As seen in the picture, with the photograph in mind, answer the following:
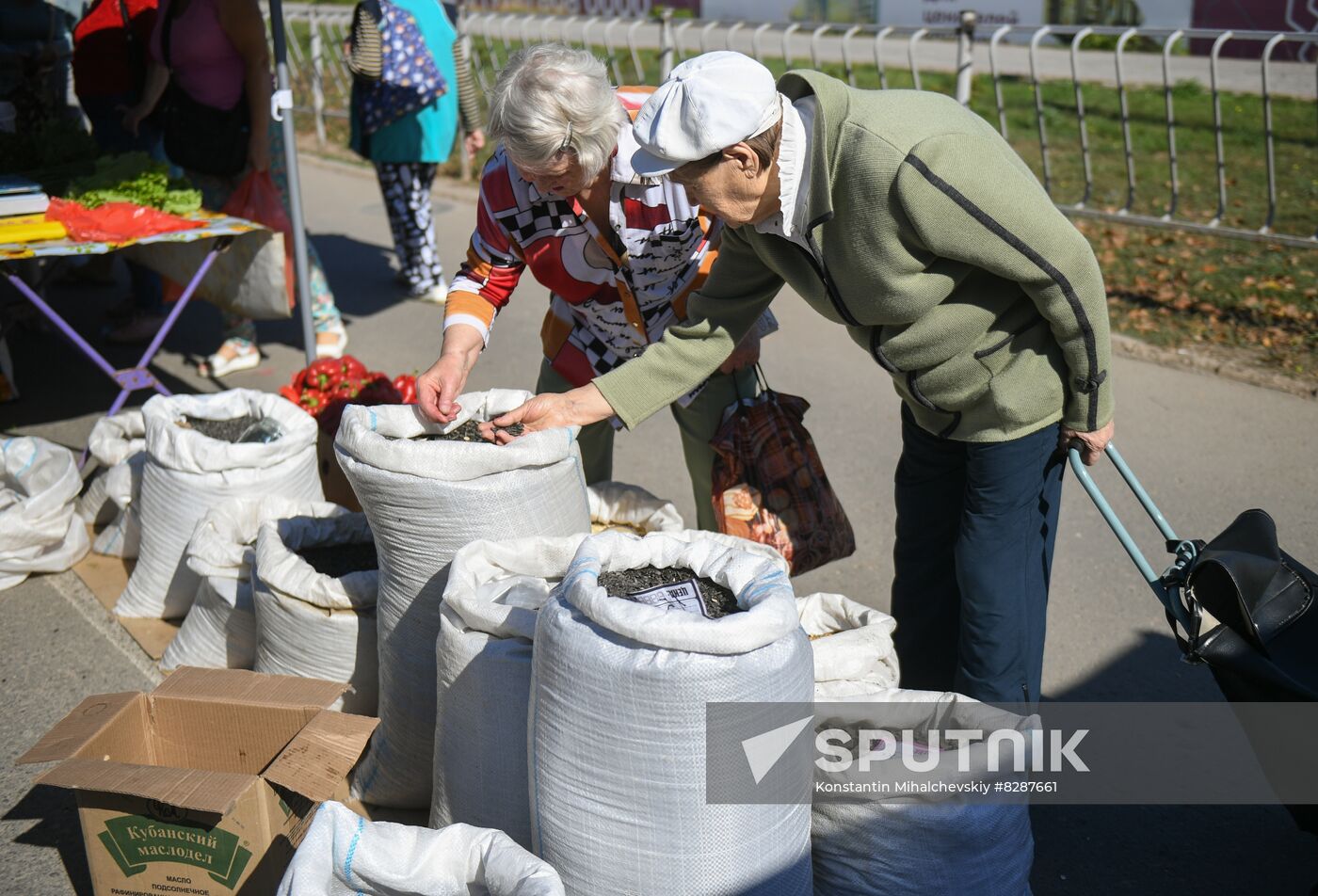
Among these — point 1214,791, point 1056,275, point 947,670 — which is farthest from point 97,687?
point 1214,791

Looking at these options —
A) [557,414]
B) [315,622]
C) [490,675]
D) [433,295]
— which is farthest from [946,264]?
[433,295]

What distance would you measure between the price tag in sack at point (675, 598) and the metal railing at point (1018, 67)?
4796 millimetres

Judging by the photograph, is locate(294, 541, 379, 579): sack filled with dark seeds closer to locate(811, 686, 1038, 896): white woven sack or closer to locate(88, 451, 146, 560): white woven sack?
locate(88, 451, 146, 560): white woven sack

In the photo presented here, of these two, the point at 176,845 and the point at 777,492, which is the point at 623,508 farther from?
the point at 176,845

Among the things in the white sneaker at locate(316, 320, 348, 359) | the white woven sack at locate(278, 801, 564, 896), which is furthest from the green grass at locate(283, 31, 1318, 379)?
the white woven sack at locate(278, 801, 564, 896)

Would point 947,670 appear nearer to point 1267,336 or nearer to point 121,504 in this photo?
point 121,504

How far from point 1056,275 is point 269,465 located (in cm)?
226

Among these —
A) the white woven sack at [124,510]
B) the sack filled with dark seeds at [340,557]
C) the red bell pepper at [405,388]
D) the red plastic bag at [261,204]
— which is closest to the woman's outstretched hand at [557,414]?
the sack filled with dark seeds at [340,557]

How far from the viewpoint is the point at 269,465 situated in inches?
133

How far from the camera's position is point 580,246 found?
2.88 m

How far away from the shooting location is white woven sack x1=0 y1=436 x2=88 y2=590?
369cm

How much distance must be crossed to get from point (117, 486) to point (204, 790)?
6.37ft

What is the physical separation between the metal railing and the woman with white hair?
3.56 m

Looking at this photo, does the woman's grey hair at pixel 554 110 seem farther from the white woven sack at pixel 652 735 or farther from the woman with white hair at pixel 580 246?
the white woven sack at pixel 652 735
